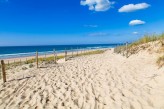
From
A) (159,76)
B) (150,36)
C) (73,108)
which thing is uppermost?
(150,36)

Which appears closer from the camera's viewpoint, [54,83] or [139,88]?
[139,88]

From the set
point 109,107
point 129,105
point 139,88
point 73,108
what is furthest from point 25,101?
point 139,88

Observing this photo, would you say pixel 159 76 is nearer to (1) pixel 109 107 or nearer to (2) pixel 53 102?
(1) pixel 109 107

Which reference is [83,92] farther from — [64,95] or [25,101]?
[25,101]

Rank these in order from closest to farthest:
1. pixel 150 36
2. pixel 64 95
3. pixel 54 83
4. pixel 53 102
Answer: pixel 53 102
pixel 64 95
pixel 54 83
pixel 150 36

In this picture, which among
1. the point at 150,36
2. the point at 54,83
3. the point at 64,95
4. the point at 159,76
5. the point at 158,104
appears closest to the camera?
the point at 158,104

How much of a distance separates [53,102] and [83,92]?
1.25 m

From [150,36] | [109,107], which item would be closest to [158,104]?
[109,107]

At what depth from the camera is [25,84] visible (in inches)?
323

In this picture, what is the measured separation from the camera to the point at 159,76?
759 cm

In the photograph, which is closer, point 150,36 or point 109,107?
point 109,107

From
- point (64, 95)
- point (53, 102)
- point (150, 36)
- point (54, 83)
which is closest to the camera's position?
point (53, 102)

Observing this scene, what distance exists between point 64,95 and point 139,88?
8.58ft

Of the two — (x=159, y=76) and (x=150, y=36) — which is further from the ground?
(x=150, y=36)
